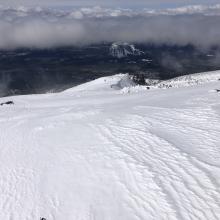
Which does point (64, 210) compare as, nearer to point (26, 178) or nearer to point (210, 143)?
point (26, 178)

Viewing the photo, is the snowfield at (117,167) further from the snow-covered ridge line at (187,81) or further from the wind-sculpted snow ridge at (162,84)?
the snow-covered ridge line at (187,81)

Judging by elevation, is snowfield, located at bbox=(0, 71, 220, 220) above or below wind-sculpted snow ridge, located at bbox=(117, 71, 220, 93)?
above

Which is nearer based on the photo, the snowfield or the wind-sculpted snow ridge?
the snowfield

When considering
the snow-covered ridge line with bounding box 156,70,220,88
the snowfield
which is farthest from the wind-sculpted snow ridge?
the snowfield

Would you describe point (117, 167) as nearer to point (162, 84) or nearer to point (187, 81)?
point (162, 84)

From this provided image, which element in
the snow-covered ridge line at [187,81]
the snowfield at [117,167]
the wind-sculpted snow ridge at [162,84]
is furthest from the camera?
the snow-covered ridge line at [187,81]

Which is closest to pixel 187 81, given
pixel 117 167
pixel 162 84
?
pixel 162 84

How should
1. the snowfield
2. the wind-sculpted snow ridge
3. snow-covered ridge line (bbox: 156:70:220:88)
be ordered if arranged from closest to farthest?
the snowfield, the wind-sculpted snow ridge, snow-covered ridge line (bbox: 156:70:220:88)

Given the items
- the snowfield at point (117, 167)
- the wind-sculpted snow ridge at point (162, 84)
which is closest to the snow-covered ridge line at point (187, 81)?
the wind-sculpted snow ridge at point (162, 84)

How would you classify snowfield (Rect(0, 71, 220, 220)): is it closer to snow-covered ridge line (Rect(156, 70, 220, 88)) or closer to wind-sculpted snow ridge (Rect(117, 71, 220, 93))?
wind-sculpted snow ridge (Rect(117, 71, 220, 93))
